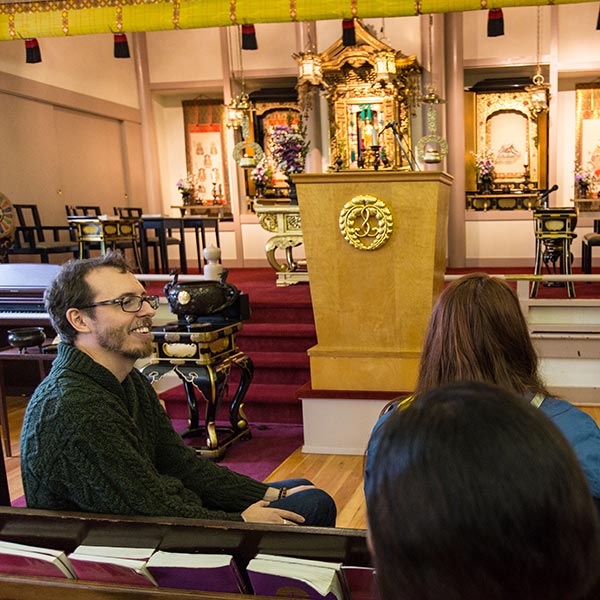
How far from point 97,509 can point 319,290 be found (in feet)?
8.22

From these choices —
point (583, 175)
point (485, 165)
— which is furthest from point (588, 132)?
point (485, 165)

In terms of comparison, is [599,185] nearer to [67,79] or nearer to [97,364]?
[67,79]

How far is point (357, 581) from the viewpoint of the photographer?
45.8 inches

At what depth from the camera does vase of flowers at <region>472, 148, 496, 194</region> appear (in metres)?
9.06

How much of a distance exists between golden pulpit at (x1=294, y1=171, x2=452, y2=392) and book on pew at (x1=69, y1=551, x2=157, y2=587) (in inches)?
107

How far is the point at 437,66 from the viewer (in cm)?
856

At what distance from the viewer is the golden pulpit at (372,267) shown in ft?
12.1

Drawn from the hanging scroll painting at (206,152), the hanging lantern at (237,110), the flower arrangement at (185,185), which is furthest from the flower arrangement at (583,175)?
the flower arrangement at (185,185)

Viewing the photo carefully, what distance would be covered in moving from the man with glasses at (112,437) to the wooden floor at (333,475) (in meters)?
1.09

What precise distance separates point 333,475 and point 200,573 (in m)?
2.56

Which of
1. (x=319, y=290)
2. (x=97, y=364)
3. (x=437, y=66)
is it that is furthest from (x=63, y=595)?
(x=437, y=66)

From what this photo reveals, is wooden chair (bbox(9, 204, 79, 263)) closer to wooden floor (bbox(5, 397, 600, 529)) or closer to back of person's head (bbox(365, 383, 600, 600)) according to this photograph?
wooden floor (bbox(5, 397, 600, 529))

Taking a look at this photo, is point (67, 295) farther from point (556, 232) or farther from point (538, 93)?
point (538, 93)

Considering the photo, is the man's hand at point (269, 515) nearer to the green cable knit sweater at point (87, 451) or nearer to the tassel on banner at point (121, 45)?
the green cable knit sweater at point (87, 451)
